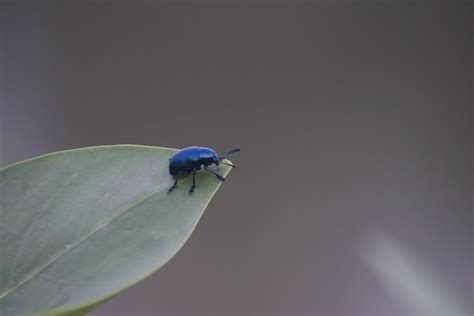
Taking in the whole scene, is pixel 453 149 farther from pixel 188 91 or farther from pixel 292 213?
pixel 188 91

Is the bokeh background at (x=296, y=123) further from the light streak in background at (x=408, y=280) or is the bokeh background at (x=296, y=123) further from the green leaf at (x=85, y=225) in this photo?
the green leaf at (x=85, y=225)

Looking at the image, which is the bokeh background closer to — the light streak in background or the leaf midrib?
the light streak in background

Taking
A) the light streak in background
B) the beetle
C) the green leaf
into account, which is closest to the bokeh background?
the light streak in background

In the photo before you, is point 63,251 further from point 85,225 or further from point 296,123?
point 296,123

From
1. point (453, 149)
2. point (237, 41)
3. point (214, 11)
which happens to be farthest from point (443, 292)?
point (214, 11)

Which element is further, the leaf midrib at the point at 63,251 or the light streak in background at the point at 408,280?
the light streak in background at the point at 408,280

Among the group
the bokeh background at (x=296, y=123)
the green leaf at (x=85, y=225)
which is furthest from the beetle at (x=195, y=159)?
the bokeh background at (x=296, y=123)
